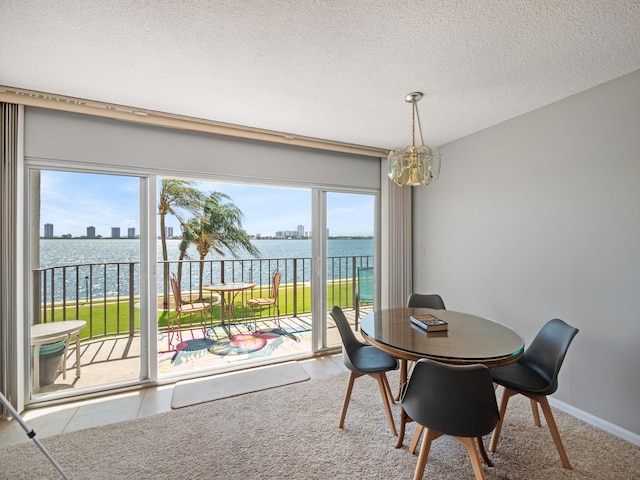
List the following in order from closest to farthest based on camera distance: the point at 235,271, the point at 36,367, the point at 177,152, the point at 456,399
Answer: the point at 456,399, the point at 36,367, the point at 177,152, the point at 235,271

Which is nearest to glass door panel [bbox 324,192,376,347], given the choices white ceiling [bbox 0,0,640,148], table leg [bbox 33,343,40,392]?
white ceiling [bbox 0,0,640,148]

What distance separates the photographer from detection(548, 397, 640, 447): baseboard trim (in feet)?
6.55

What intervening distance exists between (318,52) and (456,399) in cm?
208

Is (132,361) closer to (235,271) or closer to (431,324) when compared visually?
(235,271)

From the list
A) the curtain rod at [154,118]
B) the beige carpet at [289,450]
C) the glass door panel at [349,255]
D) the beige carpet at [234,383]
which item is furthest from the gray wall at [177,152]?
the beige carpet at [289,450]

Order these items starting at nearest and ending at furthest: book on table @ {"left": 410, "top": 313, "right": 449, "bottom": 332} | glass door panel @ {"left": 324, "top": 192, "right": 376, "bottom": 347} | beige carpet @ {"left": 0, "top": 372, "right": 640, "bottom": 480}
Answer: beige carpet @ {"left": 0, "top": 372, "right": 640, "bottom": 480}, book on table @ {"left": 410, "top": 313, "right": 449, "bottom": 332}, glass door panel @ {"left": 324, "top": 192, "right": 376, "bottom": 347}

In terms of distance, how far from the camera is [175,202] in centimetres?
381

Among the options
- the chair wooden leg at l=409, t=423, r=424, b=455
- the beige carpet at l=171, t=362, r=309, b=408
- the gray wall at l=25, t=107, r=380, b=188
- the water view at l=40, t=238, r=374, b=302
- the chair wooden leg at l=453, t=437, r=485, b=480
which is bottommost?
the beige carpet at l=171, t=362, r=309, b=408

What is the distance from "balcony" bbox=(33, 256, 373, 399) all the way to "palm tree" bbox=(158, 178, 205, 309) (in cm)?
15

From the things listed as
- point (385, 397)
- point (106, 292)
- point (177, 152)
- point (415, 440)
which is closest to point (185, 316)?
point (106, 292)

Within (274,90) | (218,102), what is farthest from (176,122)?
(274,90)

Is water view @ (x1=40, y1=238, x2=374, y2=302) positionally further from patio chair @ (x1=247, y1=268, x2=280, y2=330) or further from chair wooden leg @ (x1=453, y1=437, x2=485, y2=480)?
chair wooden leg @ (x1=453, y1=437, x2=485, y2=480)

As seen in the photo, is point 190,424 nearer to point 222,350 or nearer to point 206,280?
point 222,350

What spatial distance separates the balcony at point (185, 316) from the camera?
8.80 feet
